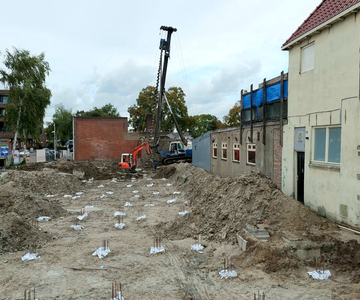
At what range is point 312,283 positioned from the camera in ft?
21.1

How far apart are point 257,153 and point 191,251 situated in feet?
24.4

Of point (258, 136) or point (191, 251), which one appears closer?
point (191, 251)

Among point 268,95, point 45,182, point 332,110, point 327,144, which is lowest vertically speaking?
point 45,182

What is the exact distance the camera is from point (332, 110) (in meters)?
9.54

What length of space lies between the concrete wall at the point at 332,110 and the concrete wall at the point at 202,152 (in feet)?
36.6

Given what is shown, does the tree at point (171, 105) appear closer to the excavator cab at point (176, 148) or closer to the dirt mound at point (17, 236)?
the excavator cab at point (176, 148)

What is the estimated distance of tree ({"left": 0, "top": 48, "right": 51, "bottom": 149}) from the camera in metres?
33.9

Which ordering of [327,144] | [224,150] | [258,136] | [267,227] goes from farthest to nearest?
[224,150]
[258,136]
[327,144]
[267,227]

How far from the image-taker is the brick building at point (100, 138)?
40.5m

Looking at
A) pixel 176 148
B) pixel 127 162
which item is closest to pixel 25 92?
pixel 127 162

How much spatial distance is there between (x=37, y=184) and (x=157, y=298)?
16544mm

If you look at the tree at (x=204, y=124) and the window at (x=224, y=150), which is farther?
the tree at (x=204, y=124)

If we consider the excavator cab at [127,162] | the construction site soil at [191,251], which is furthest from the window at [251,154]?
the excavator cab at [127,162]

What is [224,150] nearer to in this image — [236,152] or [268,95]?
[236,152]
